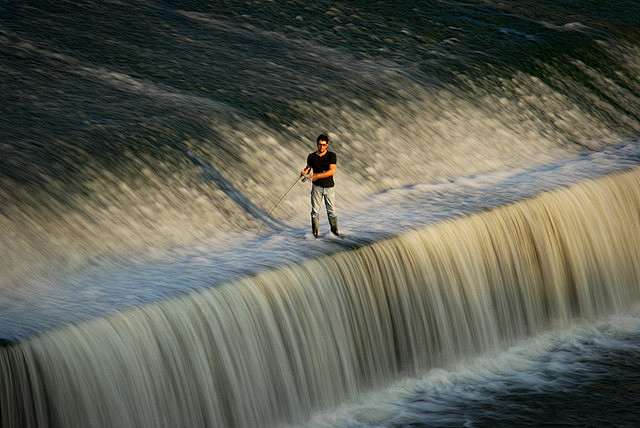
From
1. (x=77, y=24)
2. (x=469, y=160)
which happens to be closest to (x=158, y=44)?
(x=77, y=24)

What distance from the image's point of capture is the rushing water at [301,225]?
9586 millimetres

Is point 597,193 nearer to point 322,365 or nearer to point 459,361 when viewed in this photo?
point 459,361

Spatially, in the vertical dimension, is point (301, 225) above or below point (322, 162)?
below

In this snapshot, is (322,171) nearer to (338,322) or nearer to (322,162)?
(322,162)

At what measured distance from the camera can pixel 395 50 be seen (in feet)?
61.6

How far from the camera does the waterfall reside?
8.73 m

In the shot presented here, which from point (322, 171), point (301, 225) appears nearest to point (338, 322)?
point (322, 171)

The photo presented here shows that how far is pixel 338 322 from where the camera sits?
35.1ft

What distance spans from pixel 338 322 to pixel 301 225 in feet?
7.08

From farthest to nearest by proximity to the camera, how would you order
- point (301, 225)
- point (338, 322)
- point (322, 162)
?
point (301, 225) < point (322, 162) < point (338, 322)

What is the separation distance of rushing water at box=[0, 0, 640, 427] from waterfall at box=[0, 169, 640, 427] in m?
0.02

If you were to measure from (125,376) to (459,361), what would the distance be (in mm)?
4252

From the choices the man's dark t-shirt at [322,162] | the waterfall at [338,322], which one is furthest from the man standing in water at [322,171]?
the waterfall at [338,322]

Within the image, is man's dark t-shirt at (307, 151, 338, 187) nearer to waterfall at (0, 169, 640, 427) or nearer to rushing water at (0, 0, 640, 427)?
rushing water at (0, 0, 640, 427)
